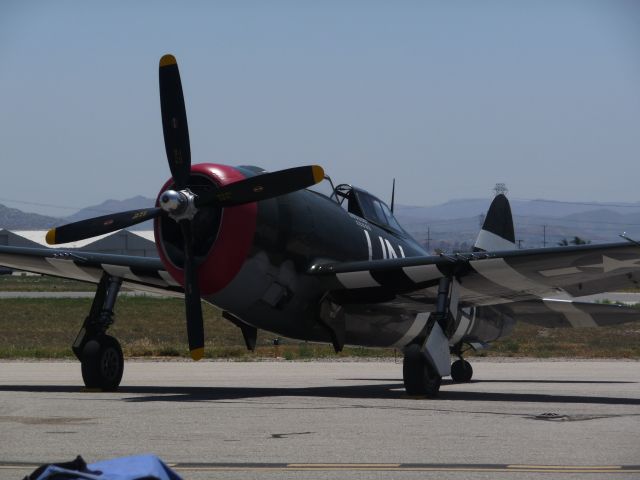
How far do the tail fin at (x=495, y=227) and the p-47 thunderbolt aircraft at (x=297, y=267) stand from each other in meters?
2.37

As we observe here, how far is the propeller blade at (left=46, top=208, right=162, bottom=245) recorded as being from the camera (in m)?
14.8

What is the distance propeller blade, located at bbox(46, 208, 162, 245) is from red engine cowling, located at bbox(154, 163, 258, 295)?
14.0 inches

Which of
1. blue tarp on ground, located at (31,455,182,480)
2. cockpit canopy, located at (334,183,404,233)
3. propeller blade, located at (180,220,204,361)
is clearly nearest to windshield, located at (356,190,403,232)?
cockpit canopy, located at (334,183,404,233)

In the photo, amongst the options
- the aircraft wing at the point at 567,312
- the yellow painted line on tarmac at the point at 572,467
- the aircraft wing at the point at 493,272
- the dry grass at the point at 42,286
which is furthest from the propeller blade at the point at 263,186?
the dry grass at the point at 42,286

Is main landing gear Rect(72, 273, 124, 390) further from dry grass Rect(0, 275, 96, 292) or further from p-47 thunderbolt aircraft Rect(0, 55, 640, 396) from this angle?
dry grass Rect(0, 275, 96, 292)

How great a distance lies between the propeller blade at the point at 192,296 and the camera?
47.7ft

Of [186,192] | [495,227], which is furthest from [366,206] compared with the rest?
[186,192]

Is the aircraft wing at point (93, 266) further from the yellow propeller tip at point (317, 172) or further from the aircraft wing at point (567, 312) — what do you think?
the aircraft wing at point (567, 312)

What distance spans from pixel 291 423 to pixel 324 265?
16.7 ft

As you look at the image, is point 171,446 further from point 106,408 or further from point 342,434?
point 106,408

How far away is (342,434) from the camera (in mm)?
10648

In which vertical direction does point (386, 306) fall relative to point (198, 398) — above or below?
above

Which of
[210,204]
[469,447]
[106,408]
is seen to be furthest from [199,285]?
[469,447]

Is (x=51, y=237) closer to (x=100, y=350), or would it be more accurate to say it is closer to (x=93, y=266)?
(x=100, y=350)
